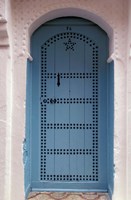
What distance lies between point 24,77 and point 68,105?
22.8 inches

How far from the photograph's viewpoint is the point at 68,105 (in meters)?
2.89

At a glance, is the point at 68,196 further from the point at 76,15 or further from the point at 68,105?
the point at 76,15

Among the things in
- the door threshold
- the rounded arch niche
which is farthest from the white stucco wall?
the door threshold

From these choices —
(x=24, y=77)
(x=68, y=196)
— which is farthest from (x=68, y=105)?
(x=68, y=196)

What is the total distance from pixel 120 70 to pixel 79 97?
0.55 m

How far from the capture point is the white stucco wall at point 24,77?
2.48 m

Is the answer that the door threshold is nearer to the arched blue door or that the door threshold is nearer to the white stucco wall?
the arched blue door

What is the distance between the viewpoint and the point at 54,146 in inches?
113

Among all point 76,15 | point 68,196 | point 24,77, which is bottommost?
point 68,196

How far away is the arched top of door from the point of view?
8.73ft

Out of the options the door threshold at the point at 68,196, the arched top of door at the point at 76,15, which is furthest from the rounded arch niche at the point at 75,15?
the door threshold at the point at 68,196

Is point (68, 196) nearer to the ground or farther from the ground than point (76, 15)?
nearer to the ground

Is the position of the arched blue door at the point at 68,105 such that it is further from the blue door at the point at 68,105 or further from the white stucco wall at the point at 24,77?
the white stucco wall at the point at 24,77

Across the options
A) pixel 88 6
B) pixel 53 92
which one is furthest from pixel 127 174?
pixel 88 6
